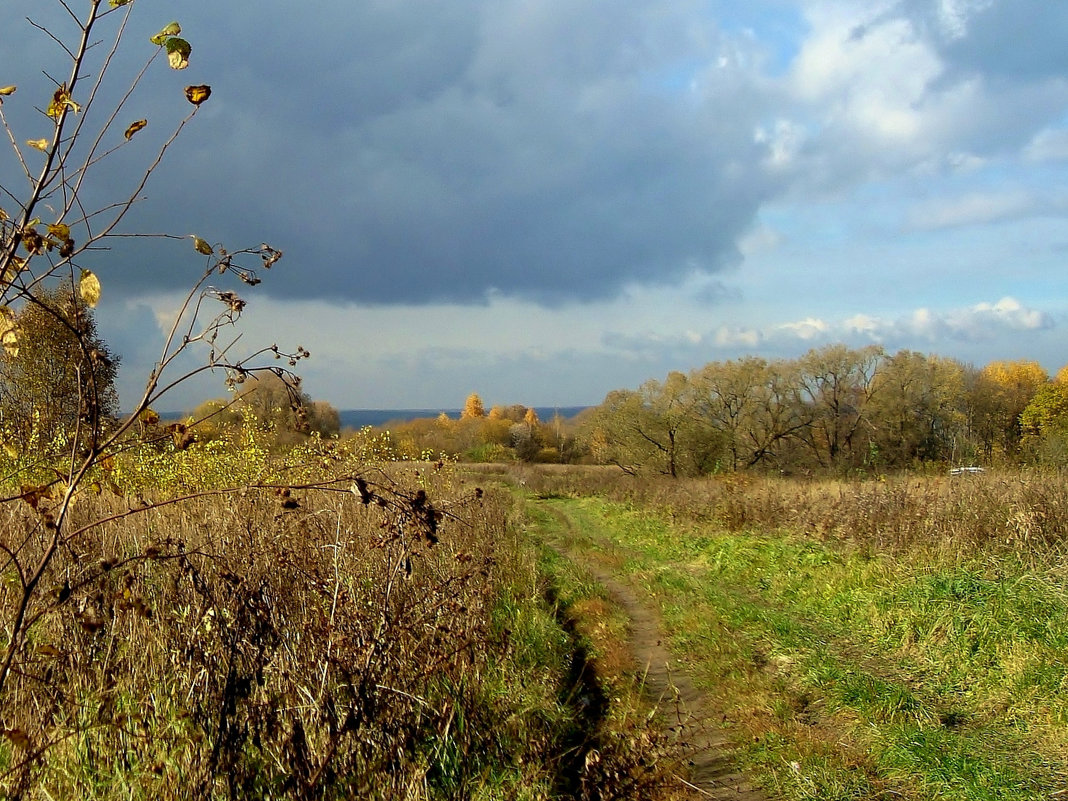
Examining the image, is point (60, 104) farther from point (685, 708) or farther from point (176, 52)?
point (685, 708)

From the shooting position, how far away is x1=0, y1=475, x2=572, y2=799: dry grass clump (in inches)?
132

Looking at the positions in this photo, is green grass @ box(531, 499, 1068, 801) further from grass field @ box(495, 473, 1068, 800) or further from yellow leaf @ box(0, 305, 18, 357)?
yellow leaf @ box(0, 305, 18, 357)

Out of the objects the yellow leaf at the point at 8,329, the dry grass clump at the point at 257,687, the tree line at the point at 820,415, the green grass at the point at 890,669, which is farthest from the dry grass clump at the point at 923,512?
the tree line at the point at 820,415

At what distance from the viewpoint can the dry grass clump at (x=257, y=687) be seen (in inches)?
132

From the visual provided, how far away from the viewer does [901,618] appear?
7.92 meters

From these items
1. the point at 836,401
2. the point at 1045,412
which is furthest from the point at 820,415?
the point at 1045,412

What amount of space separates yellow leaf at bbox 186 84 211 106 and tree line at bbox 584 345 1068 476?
2835 centimetres

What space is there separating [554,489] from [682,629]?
86.7 ft

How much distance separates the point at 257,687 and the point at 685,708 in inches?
134

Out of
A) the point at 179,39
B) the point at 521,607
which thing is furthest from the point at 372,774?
the point at 521,607

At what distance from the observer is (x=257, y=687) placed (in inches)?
151

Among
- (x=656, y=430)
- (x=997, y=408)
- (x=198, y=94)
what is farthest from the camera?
(x=656, y=430)

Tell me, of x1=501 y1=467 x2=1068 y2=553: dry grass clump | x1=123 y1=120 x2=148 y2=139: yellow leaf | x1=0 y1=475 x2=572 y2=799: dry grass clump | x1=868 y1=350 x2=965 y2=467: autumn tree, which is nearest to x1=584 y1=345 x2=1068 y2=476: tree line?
x1=868 y1=350 x2=965 y2=467: autumn tree

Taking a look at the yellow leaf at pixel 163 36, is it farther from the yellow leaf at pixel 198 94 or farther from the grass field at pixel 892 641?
the grass field at pixel 892 641
